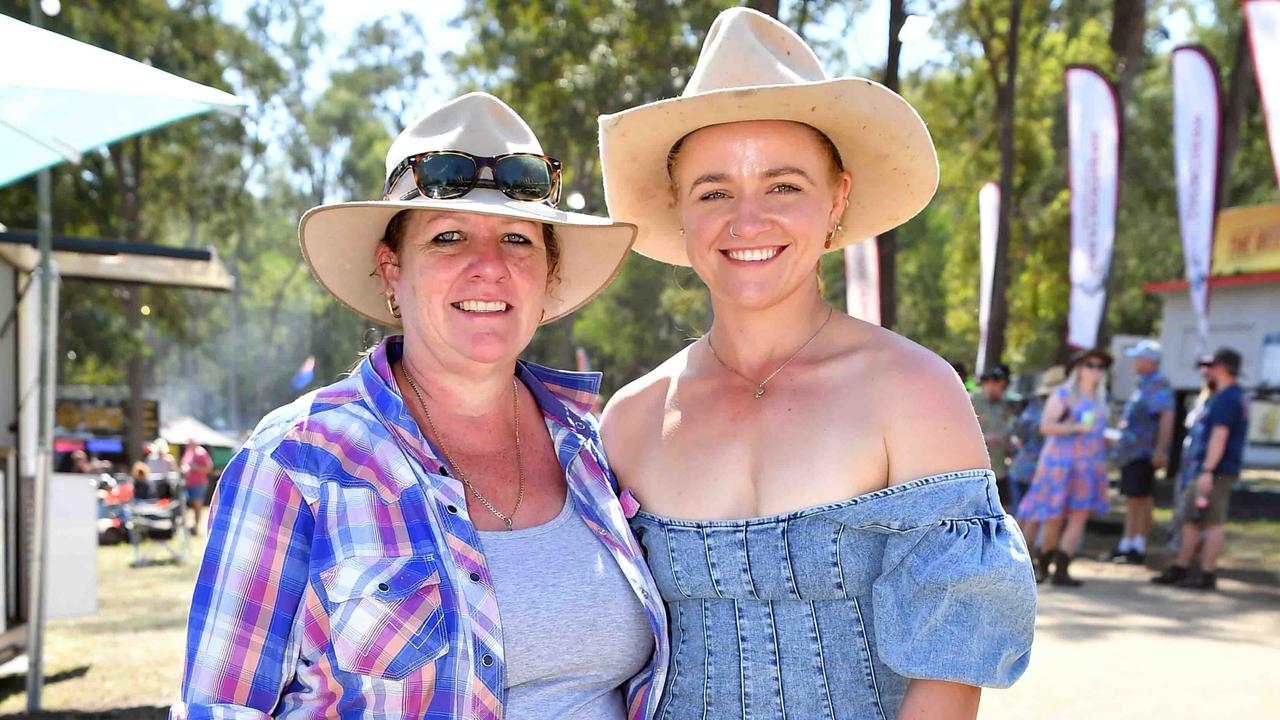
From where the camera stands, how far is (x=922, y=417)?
2.24 metres

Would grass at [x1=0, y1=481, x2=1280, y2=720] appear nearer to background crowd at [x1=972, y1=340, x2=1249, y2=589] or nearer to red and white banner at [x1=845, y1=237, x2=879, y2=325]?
background crowd at [x1=972, y1=340, x2=1249, y2=589]

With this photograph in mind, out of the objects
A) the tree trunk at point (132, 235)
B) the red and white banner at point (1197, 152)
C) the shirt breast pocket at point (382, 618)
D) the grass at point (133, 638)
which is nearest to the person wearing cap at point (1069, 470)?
the grass at point (133, 638)

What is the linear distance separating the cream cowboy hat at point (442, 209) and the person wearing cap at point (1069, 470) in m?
8.30

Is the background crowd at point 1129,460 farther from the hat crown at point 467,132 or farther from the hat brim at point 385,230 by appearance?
the hat crown at point 467,132

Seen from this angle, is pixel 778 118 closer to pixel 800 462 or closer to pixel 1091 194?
pixel 800 462

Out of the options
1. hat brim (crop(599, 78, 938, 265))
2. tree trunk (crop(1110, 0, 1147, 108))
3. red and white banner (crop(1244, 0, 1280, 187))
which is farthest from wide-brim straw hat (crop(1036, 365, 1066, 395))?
hat brim (crop(599, 78, 938, 265))

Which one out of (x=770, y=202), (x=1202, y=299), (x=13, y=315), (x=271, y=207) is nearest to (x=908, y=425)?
(x=770, y=202)

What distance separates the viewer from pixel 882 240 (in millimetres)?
11445

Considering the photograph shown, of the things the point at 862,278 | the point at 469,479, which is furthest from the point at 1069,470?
the point at 469,479

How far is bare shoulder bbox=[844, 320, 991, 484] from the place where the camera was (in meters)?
2.22

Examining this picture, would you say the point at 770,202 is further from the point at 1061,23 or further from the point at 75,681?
the point at 1061,23

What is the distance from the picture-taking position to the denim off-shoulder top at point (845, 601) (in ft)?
7.01

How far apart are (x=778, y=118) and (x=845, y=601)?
3.21 feet

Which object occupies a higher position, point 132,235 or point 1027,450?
point 132,235
